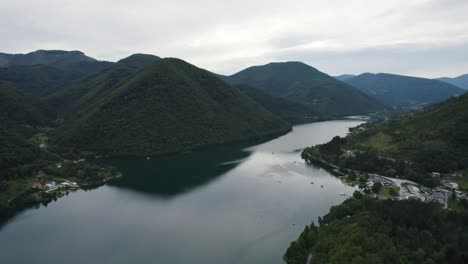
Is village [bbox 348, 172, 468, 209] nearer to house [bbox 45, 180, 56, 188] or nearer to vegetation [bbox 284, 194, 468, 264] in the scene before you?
vegetation [bbox 284, 194, 468, 264]

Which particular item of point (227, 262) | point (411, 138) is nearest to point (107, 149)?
point (227, 262)

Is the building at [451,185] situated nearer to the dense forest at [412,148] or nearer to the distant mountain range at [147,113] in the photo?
the dense forest at [412,148]

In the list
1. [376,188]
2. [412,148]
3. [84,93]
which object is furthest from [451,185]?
[84,93]

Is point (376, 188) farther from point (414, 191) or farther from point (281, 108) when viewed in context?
point (281, 108)

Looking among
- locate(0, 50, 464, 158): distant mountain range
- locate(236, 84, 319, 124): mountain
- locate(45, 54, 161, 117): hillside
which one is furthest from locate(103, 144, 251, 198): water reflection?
locate(236, 84, 319, 124): mountain

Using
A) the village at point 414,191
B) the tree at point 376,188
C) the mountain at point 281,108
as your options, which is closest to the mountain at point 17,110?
the tree at point 376,188
